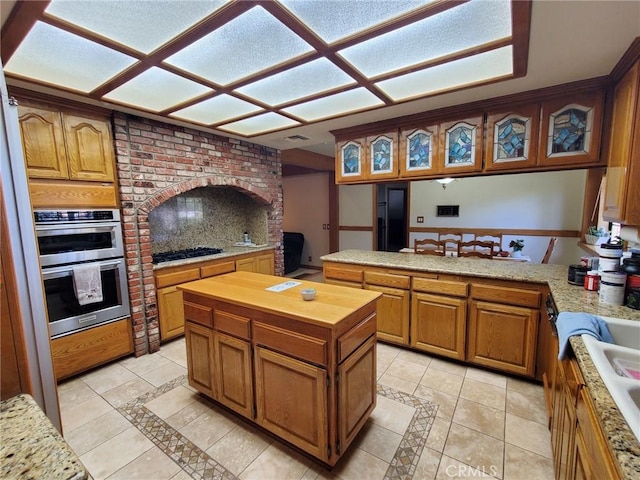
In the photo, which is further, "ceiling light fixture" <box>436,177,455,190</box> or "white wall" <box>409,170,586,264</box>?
"white wall" <box>409,170,586,264</box>

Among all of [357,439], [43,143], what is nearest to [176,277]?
[43,143]

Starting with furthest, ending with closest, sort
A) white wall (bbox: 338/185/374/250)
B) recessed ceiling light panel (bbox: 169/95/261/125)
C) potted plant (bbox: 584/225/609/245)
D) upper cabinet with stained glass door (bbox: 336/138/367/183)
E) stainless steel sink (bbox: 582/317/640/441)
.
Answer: white wall (bbox: 338/185/374/250) → potted plant (bbox: 584/225/609/245) → upper cabinet with stained glass door (bbox: 336/138/367/183) → recessed ceiling light panel (bbox: 169/95/261/125) → stainless steel sink (bbox: 582/317/640/441)

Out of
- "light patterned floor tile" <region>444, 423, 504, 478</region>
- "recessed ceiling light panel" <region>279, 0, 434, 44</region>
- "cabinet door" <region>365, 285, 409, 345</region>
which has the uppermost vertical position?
"recessed ceiling light panel" <region>279, 0, 434, 44</region>

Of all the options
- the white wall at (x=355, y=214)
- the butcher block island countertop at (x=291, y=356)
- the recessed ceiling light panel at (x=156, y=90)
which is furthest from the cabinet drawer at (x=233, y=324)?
the white wall at (x=355, y=214)

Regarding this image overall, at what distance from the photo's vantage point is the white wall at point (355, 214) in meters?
6.43

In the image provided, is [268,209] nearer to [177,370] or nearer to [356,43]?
[177,370]

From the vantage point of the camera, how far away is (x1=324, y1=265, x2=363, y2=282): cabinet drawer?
3.13 m

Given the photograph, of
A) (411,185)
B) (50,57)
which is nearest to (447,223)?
(411,185)

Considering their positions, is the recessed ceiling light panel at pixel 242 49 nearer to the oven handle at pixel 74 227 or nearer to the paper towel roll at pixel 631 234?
the oven handle at pixel 74 227

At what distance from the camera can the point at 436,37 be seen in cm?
158

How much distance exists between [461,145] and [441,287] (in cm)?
134

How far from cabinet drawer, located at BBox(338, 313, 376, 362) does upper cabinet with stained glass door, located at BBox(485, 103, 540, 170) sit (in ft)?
6.01

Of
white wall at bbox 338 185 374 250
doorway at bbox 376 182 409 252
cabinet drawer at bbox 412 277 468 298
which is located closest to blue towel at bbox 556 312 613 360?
cabinet drawer at bbox 412 277 468 298

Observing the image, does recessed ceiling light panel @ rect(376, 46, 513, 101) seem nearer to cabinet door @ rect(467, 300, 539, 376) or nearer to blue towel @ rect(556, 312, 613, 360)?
blue towel @ rect(556, 312, 613, 360)
